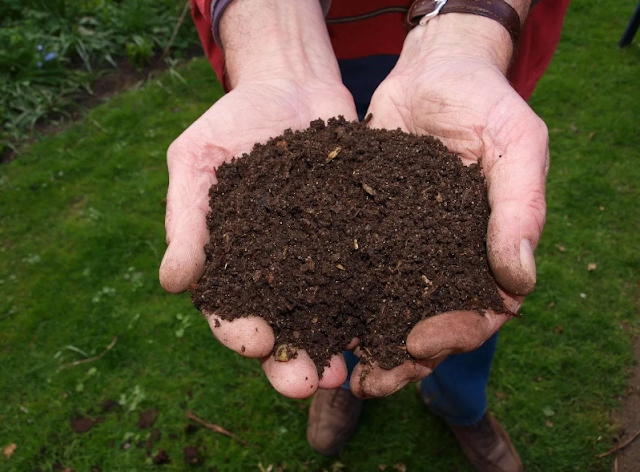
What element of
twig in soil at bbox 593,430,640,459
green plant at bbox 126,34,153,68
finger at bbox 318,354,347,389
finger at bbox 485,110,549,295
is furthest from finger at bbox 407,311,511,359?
green plant at bbox 126,34,153,68

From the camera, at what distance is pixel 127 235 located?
396cm

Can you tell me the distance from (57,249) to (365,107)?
274cm

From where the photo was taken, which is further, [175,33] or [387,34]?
[175,33]

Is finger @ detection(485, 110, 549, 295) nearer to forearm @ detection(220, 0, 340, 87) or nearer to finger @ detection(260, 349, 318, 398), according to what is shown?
finger @ detection(260, 349, 318, 398)

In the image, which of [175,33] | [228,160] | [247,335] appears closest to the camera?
[247,335]

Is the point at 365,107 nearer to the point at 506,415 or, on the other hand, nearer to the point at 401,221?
the point at 401,221

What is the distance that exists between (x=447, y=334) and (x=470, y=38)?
1254 mm

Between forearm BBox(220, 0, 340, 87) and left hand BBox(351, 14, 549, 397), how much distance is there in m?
0.35

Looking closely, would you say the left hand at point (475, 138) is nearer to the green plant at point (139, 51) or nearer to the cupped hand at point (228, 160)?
the cupped hand at point (228, 160)

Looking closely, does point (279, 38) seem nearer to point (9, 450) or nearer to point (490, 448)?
point (490, 448)

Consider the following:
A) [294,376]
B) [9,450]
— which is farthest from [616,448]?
[9,450]

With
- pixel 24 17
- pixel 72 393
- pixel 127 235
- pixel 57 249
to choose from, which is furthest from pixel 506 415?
pixel 24 17

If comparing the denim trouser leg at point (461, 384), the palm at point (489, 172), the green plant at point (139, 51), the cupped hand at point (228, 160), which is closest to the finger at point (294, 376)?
the cupped hand at point (228, 160)

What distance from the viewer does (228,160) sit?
6.81 ft
